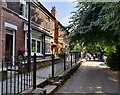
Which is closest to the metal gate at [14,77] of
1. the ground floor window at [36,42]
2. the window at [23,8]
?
the window at [23,8]

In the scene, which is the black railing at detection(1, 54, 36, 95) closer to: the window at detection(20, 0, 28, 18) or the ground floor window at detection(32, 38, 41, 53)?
the window at detection(20, 0, 28, 18)

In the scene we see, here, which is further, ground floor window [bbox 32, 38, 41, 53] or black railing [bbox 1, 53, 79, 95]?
ground floor window [bbox 32, 38, 41, 53]

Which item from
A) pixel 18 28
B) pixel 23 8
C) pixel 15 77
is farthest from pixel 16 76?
pixel 23 8

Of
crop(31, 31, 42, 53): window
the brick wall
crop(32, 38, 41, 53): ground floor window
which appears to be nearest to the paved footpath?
the brick wall

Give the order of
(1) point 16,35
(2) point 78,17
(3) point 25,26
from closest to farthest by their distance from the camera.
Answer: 1. (1) point 16,35
2. (3) point 25,26
3. (2) point 78,17

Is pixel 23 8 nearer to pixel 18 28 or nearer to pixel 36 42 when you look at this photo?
pixel 18 28

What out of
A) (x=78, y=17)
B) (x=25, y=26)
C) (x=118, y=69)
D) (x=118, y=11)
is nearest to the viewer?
(x=118, y=11)

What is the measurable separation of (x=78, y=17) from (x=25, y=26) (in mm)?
4341

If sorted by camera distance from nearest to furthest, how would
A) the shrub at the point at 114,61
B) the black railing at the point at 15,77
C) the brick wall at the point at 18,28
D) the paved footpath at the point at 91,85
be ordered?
1. the black railing at the point at 15,77
2. the paved footpath at the point at 91,85
3. the brick wall at the point at 18,28
4. the shrub at the point at 114,61

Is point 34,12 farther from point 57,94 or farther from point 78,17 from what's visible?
point 57,94

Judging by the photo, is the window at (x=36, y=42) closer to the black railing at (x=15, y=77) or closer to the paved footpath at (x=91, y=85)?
the paved footpath at (x=91, y=85)

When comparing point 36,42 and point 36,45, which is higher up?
point 36,42

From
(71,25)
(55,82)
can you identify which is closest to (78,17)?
(71,25)

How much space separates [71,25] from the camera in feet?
74.6
